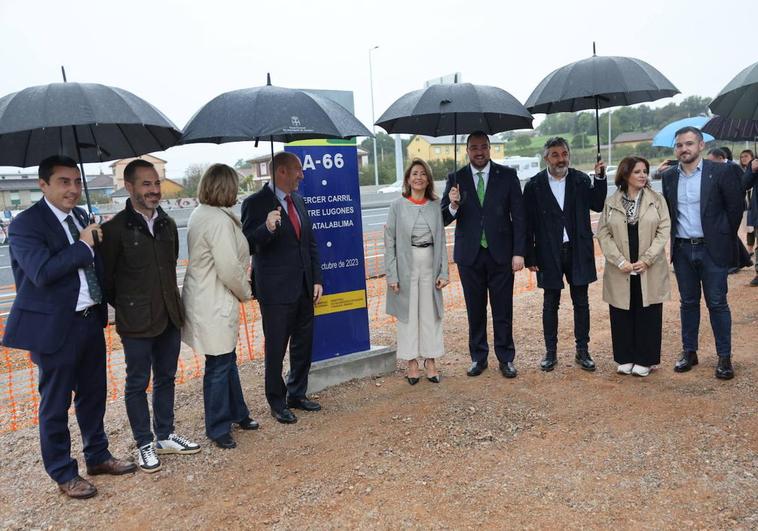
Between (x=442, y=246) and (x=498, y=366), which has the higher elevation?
(x=442, y=246)

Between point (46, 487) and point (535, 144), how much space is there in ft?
267

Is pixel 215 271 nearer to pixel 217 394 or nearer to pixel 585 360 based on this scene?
pixel 217 394

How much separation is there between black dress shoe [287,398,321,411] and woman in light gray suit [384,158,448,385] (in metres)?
0.88

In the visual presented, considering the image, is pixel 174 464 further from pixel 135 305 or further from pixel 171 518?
pixel 135 305

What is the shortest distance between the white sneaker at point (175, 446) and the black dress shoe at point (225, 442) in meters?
0.14

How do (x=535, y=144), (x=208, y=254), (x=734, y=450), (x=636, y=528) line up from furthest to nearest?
(x=535, y=144)
(x=208, y=254)
(x=734, y=450)
(x=636, y=528)

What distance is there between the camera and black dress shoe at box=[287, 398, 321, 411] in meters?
4.60

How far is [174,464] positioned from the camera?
3791 millimetres

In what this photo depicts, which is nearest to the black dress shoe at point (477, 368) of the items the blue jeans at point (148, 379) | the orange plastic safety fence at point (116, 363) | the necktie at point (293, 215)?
the orange plastic safety fence at point (116, 363)

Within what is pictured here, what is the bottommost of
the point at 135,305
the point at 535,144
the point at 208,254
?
the point at 135,305

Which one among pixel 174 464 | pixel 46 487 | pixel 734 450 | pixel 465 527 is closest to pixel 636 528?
pixel 465 527

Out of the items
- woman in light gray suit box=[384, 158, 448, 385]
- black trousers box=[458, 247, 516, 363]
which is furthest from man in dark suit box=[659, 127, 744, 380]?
woman in light gray suit box=[384, 158, 448, 385]

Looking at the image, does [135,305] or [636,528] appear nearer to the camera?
[636,528]

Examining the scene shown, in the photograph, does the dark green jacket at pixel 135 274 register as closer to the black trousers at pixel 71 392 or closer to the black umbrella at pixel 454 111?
the black trousers at pixel 71 392
